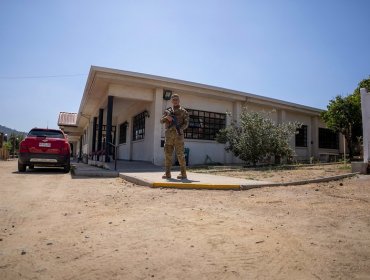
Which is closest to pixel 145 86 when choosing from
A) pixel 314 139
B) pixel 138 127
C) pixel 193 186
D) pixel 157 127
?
pixel 157 127

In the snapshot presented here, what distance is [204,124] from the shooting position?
46.9 ft

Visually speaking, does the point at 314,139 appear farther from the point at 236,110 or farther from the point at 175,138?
the point at 175,138

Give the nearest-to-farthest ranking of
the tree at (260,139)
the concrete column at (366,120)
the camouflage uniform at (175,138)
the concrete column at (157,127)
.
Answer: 1. the camouflage uniform at (175,138)
2. the concrete column at (366,120)
3. the tree at (260,139)
4. the concrete column at (157,127)

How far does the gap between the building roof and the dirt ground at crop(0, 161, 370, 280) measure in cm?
2475

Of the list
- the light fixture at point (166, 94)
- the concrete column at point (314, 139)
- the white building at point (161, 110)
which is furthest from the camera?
the concrete column at point (314, 139)

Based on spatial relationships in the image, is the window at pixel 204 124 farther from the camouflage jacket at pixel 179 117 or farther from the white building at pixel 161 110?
the camouflage jacket at pixel 179 117

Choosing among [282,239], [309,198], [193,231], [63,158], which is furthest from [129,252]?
[63,158]

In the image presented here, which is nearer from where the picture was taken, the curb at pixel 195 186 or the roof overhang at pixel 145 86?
the curb at pixel 195 186

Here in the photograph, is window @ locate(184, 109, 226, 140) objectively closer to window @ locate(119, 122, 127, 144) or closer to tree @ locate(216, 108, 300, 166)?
tree @ locate(216, 108, 300, 166)

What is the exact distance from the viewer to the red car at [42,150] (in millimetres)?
8758

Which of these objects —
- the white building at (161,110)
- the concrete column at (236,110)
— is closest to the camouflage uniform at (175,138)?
the white building at (161,110)

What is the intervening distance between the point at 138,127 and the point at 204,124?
3.94 metres

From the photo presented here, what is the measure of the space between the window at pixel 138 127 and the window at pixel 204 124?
2592 millimetres

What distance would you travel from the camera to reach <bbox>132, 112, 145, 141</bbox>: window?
14.8 metres
